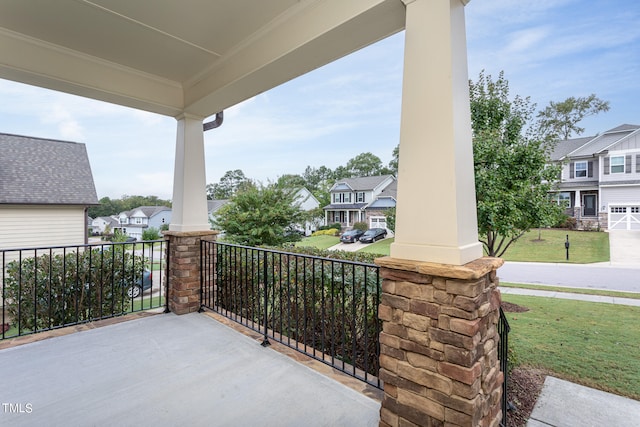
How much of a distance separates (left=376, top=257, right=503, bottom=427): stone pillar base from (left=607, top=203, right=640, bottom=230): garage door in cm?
1602

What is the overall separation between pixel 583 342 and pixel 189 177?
5.71 m

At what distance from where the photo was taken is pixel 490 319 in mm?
1471

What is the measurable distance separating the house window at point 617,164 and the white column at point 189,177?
1687 centimetres

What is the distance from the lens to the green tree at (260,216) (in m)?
6.68

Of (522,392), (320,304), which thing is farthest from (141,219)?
(522,392)

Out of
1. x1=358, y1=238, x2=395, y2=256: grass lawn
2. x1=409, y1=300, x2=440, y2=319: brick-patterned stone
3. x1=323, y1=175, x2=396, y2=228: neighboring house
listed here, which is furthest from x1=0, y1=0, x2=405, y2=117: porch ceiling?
x1=323, y1=175, x2=396, y2=228: neighboring house

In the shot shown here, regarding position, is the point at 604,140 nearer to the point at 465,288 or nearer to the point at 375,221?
the point at 375,221

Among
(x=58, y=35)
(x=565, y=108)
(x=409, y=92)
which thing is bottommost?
(x=409, y=92)

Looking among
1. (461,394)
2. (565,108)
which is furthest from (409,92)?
(565,108)

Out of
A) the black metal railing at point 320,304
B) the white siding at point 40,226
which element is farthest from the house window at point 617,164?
the white siding at point 40,226

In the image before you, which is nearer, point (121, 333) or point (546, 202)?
point (121, 333)

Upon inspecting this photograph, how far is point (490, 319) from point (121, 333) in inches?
132

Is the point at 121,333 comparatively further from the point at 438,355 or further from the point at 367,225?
the point at 367,225

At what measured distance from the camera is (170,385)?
2070 mm
